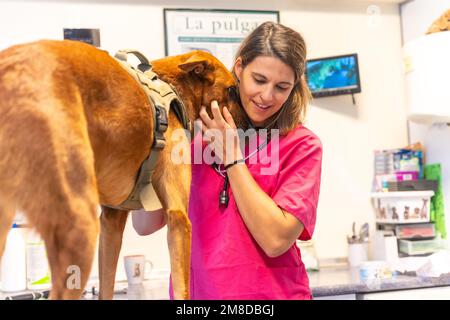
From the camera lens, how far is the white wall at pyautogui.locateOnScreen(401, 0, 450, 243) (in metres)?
2.43

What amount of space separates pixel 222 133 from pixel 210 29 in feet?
5.00

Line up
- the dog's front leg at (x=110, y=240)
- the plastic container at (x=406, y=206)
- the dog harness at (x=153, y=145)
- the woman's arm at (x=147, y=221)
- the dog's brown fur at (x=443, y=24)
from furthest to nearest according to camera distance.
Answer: the plastic container at (x=406, y=206), the dog's brown fur at (x=443, y=24), the woman's arm at (x=147, y=221), the dog's front leg at (x=110, y=240), the dog harness at (x=153, y=145)

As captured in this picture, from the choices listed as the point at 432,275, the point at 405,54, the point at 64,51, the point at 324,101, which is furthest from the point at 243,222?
the point at 324,101

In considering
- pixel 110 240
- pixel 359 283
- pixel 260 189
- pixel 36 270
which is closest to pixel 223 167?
pixel 260 189

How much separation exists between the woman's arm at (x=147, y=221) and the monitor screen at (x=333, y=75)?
1539mm

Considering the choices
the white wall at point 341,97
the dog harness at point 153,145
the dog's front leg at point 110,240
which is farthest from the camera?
the white wall at point 341,97

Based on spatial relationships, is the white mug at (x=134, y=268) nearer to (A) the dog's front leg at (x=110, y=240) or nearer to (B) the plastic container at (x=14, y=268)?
(B) the plastic container at (x=14, y=268)

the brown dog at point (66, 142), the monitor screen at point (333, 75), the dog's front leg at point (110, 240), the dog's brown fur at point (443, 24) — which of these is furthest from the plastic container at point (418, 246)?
the brown dog at point (66, 142)

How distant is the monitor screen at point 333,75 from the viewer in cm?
248

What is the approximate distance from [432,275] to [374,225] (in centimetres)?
54

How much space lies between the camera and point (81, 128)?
570 mm

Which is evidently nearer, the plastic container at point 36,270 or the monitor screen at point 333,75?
the plastic container at point 36,270

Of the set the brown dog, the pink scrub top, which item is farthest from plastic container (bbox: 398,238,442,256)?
the brown dog
